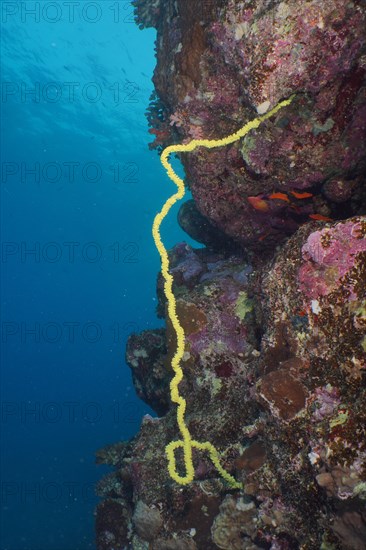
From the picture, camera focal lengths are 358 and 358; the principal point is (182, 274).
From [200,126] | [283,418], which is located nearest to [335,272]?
[283,418]

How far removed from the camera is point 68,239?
7025 centimetres

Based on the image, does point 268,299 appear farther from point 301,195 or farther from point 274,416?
point 301,195

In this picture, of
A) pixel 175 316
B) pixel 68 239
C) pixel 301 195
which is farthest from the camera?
pixel 68 239

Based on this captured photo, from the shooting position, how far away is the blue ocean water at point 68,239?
29891 mm

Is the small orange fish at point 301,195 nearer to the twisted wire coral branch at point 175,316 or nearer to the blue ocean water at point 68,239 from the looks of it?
the twisted wire coral branch at point 175,316

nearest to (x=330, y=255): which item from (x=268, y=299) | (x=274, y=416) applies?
(x=268, y=299)

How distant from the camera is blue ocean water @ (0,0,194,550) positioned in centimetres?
2989

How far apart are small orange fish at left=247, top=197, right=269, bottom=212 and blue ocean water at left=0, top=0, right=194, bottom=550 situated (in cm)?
1157

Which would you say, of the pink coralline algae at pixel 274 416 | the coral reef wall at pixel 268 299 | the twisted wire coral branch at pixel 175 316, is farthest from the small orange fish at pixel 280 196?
the pink coralline algae at pixel 274 416

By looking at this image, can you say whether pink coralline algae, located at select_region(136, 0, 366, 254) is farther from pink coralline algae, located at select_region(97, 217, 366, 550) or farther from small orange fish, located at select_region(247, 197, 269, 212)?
pink coralline algae, located at select_region(97, 217, 366, 550)

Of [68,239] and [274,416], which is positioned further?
[68,239]

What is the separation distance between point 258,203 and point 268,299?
5.59 feet

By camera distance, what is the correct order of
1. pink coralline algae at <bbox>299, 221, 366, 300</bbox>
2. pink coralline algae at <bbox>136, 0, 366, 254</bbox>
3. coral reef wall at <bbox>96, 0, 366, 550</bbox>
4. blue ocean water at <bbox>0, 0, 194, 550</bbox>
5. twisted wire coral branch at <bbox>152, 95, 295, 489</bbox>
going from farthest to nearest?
blue ocean water at <bbox>0, 0, 194, 550</bbox> < twisted wire coral branch at <bbox>152, 95, 295, 489</bbox> < pink coralline algae at <bbox>136, 0, 366, 254</bbox> < pink coralline algae at <bbox>299, 221, 366, 300</bbox> < coral reef wall at <bbox>96, 0, 366, 550</bbox>

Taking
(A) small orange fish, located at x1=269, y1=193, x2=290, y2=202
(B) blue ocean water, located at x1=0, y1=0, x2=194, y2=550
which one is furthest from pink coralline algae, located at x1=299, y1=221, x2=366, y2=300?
(B) blue ocean water, located at x1=0, y1=0, x2=194, y2=550
